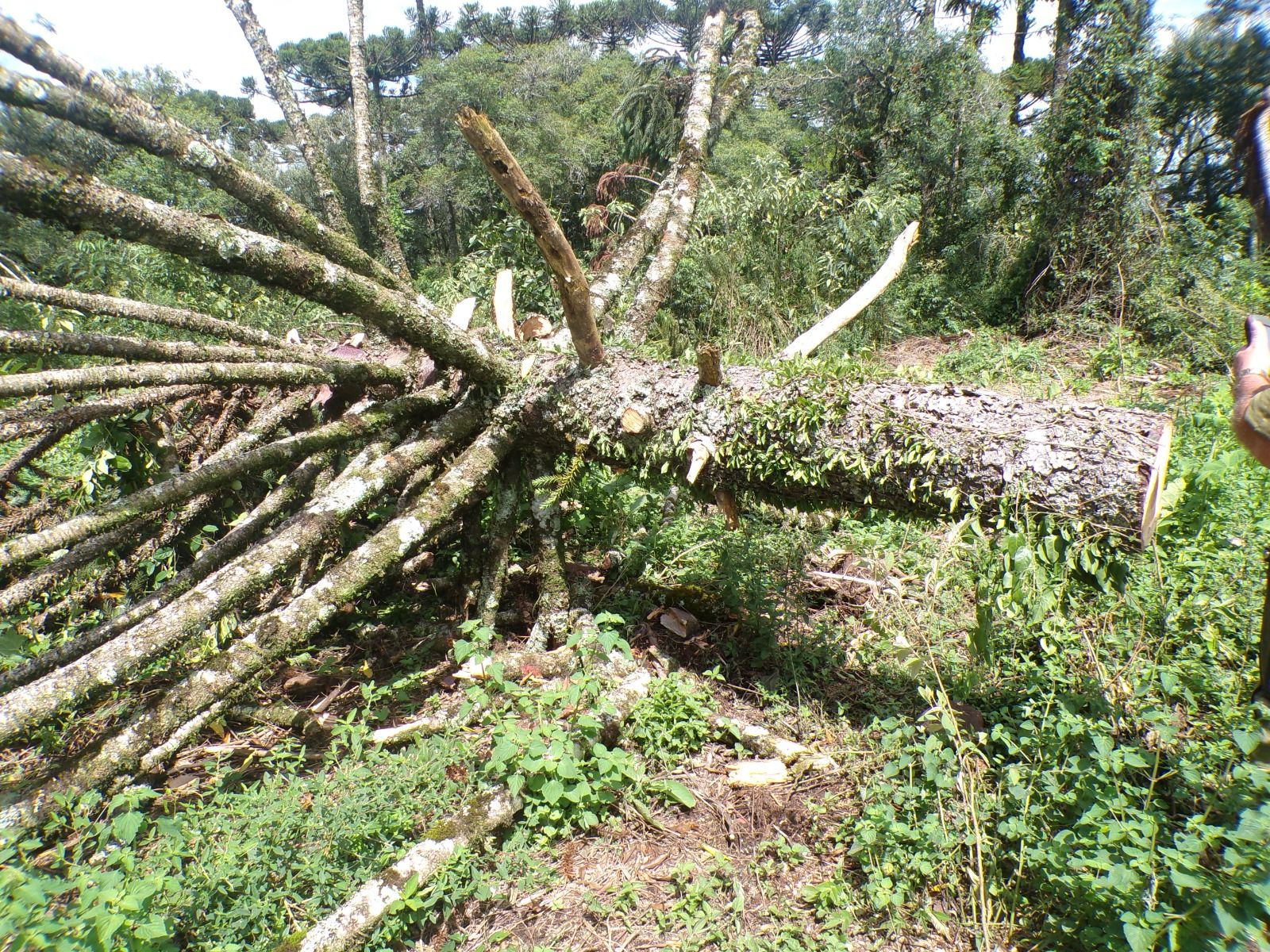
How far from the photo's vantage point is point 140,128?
2.37 meters

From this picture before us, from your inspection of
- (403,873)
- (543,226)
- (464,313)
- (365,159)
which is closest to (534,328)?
(464,313)

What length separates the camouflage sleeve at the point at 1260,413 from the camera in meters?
1.78

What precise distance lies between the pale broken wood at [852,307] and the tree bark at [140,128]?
201 centimetres

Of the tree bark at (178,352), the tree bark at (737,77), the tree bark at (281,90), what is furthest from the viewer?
the tree bark at (281,90)

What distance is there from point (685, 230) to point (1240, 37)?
11.7m

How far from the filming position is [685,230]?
4.63m

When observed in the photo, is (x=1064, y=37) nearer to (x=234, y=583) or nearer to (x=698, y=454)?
(x=698, y=454)

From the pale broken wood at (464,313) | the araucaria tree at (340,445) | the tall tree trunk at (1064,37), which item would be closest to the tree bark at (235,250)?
the araucaria tree at (340,445)

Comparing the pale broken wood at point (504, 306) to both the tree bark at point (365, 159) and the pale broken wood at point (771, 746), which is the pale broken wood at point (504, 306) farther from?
the pale broken wood at point (771, 746)

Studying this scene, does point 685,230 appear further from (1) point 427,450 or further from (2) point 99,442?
(2) point 99,442

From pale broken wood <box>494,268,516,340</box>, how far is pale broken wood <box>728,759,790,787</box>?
Result: 2455 mm

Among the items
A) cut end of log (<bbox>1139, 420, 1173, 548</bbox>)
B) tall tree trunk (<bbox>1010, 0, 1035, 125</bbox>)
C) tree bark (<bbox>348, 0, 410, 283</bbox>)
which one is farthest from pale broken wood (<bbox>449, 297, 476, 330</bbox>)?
tall tree trunk (<bbox>1010, 0, 1035, 125</bbox>)

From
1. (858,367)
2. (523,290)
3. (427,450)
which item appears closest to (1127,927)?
(858,367)

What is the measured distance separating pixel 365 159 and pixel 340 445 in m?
5.29
